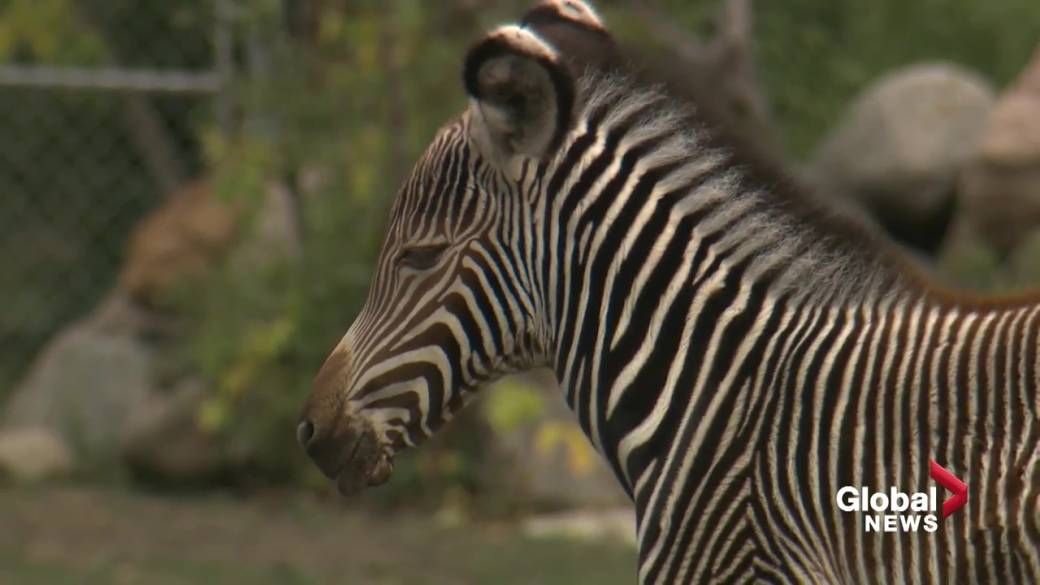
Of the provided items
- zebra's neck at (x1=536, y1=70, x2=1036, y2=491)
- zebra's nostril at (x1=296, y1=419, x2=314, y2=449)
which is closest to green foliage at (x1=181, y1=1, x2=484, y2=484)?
zebra's nostril at (x1=296, y1=419, x2=314, y2=449)

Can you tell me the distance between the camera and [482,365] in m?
3.35

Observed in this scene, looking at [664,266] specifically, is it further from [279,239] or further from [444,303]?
[279,239]

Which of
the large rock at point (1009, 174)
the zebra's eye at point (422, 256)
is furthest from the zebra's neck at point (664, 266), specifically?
the large rock at point (1009, 174)

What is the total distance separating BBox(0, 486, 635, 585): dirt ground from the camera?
775 centimetres

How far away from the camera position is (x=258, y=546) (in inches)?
331

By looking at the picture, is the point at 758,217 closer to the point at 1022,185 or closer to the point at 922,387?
the point at 922,387

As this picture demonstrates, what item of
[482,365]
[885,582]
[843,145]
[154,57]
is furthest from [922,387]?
[154,57]

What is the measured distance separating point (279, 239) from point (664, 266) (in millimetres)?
7303

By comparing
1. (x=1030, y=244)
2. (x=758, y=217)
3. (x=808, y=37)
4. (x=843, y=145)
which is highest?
(x=808, y=37)

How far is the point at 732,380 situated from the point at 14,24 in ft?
30.2

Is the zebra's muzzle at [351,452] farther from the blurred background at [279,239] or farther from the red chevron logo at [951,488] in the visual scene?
the blurred background at [279,239]

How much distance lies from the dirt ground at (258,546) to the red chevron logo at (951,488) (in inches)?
184

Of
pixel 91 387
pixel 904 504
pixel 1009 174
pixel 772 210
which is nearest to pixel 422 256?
pixel 772 210

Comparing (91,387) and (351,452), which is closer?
(351,452)
